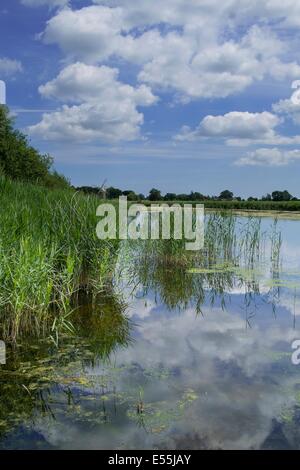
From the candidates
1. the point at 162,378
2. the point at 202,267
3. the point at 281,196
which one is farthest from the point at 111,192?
the point at 281,196

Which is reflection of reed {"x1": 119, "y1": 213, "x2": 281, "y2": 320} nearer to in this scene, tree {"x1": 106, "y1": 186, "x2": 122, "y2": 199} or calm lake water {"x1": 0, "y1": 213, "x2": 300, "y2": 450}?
calm lake water {"x1": 0, "y1": 213, "x2": 300, "y2": 450}

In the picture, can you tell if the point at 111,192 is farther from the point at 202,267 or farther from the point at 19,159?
the point at 19,159

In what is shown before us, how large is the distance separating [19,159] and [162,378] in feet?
63.6

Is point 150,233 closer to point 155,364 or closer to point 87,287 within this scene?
point 87,287

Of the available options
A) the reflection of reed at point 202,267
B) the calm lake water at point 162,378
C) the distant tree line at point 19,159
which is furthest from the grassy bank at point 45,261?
the distant tree line at point 19,159

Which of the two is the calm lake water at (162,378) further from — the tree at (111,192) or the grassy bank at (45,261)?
the tree at (111,192)

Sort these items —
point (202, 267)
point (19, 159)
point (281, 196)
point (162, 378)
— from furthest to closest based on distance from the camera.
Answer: point (281, 196) < point (19, 159) < point (202, 267) < point (162, 378)

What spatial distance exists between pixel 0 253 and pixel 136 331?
1.69m

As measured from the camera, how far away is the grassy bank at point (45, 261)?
Result: 4723mm

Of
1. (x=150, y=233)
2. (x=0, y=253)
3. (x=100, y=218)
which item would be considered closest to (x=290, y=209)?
(x=150, y=233)

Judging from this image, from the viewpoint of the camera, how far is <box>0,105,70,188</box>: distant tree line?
68.6 ft

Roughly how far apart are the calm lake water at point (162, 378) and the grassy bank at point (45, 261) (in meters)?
0.33

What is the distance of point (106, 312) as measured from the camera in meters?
6.02

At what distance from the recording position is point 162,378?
3.95m
